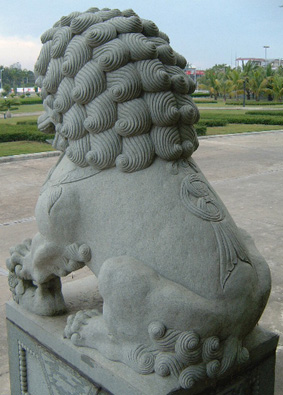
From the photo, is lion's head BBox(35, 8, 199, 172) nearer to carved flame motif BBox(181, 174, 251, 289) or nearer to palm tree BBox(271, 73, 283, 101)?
carved flame motif BBox(181, 174, 251, 289)

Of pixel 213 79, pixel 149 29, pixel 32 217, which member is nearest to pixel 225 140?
pixel 32 217

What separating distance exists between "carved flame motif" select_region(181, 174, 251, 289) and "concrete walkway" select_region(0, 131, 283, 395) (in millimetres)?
1120

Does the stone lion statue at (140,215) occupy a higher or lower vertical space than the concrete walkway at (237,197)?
higher

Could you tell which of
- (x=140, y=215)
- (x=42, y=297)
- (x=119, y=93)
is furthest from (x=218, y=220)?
(x=42, y=297)

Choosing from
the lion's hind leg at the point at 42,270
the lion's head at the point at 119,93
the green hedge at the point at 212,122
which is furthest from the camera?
the green hedge at the point at 212,122

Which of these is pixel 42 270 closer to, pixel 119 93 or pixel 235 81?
pixel 119 93

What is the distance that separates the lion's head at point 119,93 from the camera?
183cm

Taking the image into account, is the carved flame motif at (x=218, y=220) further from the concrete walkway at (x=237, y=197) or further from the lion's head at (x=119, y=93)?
the concrete walkway at (x=237, y=197)

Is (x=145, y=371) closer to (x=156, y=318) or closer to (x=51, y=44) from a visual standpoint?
(x=156, y=318)

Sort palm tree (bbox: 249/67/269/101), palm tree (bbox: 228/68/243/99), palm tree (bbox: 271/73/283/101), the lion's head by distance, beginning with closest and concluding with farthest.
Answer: the lion's head, palm tree (bbox: 271/73/283/101), palm tree (bbox: 249/67/269/101), palm tree (bbox: 228/68/243/99)

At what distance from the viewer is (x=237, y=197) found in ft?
22.2

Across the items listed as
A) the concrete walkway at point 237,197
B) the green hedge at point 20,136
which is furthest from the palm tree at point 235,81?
the green hedge at point 20,136

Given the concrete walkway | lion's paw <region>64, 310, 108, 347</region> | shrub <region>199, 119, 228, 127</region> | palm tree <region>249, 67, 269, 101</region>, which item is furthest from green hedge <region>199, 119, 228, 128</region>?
palm tree <region>249, 67, 269, 101</region>

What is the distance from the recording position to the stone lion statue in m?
1.73
